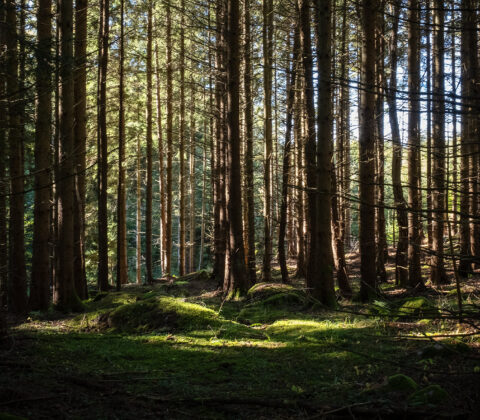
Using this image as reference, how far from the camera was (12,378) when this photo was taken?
4012mm

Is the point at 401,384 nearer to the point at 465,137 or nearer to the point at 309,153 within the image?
the point at 465,137

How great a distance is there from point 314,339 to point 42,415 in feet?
14.1

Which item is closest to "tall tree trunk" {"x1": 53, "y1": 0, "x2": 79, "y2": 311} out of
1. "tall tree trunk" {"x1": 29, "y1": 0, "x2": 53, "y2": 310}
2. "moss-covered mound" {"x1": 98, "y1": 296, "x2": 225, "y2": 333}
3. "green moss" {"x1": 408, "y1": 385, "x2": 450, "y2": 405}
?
"tall tree trunk" {"x1": 29, "y1": 0, "x2": 53, "y2": 310}

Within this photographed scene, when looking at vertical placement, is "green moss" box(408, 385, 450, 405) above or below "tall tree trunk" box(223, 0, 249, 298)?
below

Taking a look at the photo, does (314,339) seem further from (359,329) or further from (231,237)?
(231,237)

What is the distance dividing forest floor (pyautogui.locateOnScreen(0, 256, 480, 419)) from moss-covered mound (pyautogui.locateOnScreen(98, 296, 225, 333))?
0.02 meters

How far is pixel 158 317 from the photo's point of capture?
8.14 meters

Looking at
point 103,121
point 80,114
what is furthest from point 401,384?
point 103,121

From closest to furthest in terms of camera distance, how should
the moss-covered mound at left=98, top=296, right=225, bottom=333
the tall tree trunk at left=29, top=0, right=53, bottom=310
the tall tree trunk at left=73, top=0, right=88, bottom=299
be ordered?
1. the moss-covered mound at left=98, top=296, right=225, bottom=333
2. the tall tree trunk at left=29, top=0, right=53, bottom=310
3. the tall tree trunk at left=73, top=0, right=88, bottom=299

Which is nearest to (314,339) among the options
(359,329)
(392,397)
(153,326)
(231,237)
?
(359,329)

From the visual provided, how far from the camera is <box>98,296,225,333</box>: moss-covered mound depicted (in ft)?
25.9

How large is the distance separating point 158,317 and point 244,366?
3.26 metres

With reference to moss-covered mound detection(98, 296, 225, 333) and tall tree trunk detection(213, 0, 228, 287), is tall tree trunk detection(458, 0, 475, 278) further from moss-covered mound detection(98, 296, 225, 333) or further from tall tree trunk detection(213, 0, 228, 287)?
tall tree trunk detection(213, 0, 228, 287)

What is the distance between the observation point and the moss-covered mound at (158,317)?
7880mm
